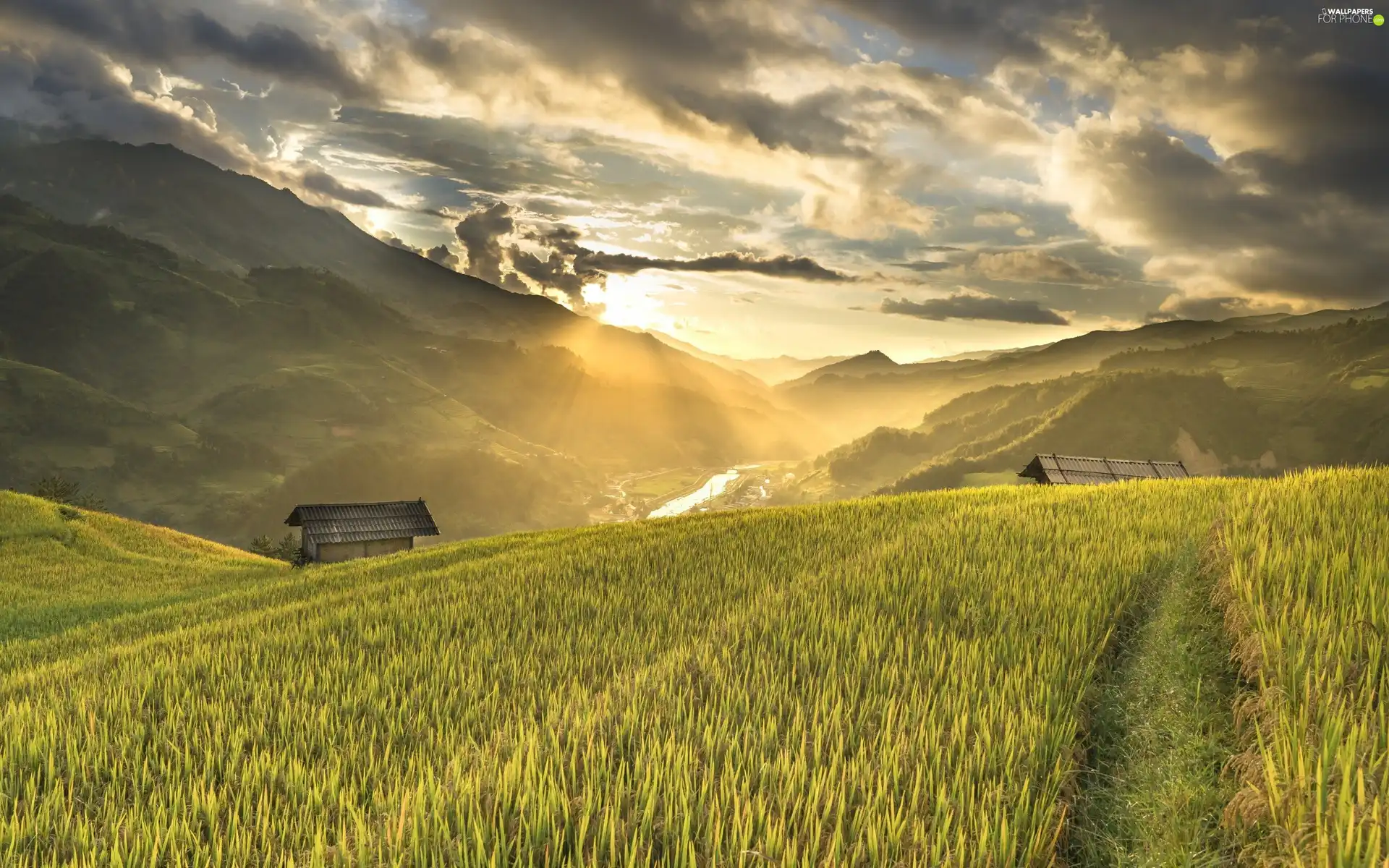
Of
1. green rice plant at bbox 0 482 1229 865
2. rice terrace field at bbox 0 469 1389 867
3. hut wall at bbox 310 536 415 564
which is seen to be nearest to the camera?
rice terrace field at bbox 0 469 1389 867

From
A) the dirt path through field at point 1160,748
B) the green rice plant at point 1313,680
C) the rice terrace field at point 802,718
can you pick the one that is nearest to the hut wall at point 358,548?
the rice terrace field at point 802,718

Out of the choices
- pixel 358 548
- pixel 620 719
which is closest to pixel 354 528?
pixel 358 548

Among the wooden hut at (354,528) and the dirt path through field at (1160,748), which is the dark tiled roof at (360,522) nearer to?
the wooden hut at (354,528)

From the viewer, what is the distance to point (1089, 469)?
127 ft

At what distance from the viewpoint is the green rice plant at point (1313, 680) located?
3316 mm

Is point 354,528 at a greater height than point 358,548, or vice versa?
point 354,528

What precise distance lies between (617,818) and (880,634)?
4.54 m

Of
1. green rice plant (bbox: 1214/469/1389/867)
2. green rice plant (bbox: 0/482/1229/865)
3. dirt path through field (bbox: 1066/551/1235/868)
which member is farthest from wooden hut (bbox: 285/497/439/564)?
green rice plant (bbox: 1214/469/1389/867)

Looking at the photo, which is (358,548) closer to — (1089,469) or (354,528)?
(354,528)

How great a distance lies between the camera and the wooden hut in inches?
1677

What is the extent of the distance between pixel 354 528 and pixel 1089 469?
47066 millimetres

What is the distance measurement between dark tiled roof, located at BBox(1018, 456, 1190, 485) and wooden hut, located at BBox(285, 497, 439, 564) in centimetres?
3845

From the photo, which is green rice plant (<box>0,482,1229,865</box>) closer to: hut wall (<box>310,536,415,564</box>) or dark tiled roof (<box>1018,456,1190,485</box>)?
dark tiled roof (<box>1018,456,1190,485</box>)

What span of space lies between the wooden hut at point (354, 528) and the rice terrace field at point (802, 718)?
3267 cm
